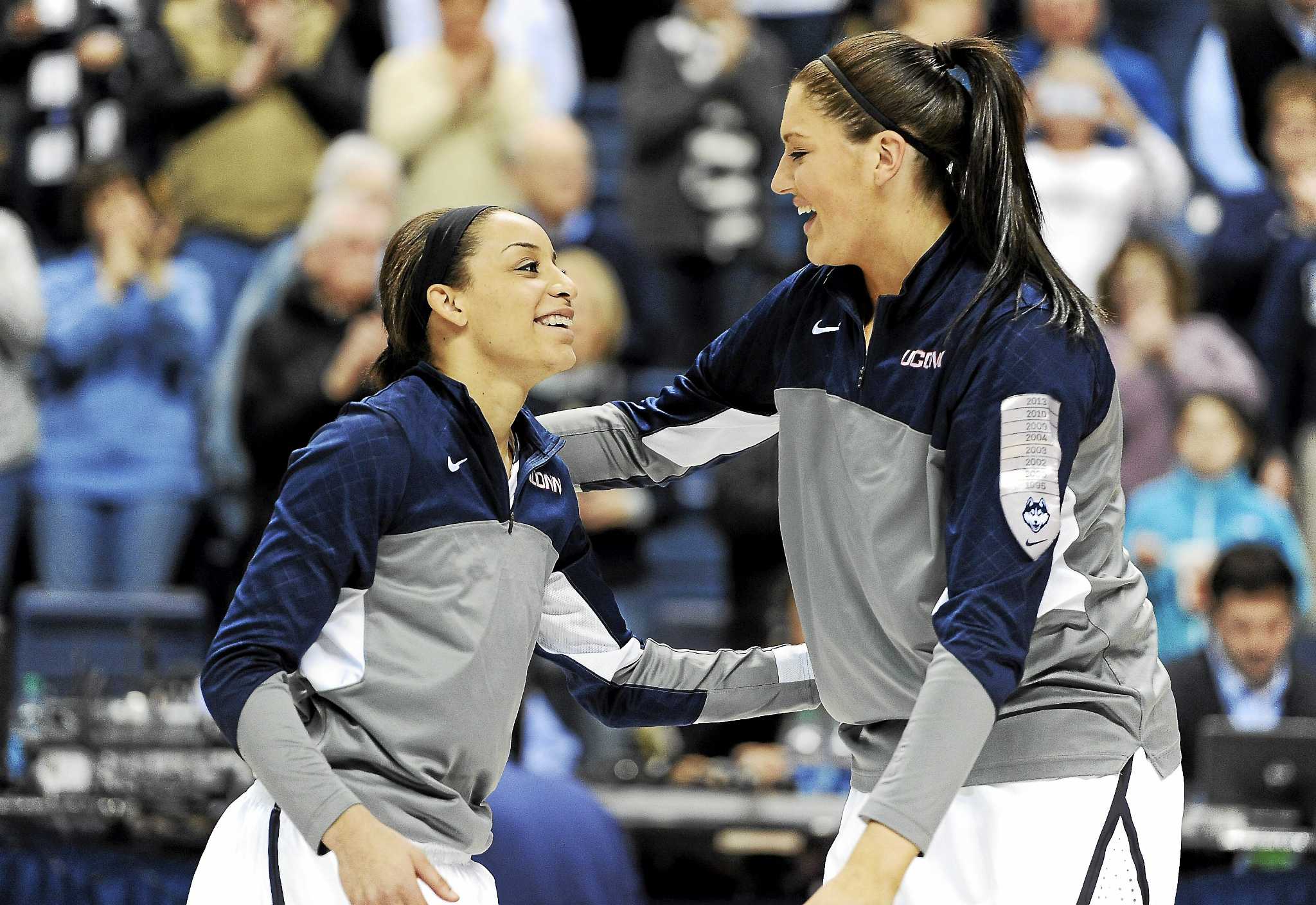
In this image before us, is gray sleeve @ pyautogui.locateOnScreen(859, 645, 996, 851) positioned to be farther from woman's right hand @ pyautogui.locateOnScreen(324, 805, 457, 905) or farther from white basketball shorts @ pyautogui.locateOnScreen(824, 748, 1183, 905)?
woman's right hand @ pyautogui.locateOnScreen(324, 805, 457, 905)

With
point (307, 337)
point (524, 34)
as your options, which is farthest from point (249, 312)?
point (524, 34)

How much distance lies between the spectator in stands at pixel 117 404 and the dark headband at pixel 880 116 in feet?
16.8

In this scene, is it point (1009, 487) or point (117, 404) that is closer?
point (1009, 487)

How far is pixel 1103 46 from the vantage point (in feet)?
25.1

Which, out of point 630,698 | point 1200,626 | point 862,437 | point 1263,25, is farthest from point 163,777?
point 1263,25

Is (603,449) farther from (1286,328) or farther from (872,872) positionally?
(1286,328)

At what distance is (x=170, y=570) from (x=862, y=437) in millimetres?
5192

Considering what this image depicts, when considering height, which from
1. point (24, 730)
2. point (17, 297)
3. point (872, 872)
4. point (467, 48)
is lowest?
point (24, 730)

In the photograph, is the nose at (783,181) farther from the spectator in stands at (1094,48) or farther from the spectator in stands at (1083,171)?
the spectator in stands at (1094,48)

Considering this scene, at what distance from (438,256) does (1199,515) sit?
4944mm

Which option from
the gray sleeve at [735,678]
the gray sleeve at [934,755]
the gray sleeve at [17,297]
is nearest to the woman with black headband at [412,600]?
the gray sleeve at [735,678]

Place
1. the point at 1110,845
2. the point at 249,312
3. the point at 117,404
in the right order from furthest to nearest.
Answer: the point at 249,312 → the point at 117,404 → the point at 1110,845

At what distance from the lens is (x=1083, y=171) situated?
7.21 m

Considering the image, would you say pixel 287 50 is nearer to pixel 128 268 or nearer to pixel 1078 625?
pixel 128 268
